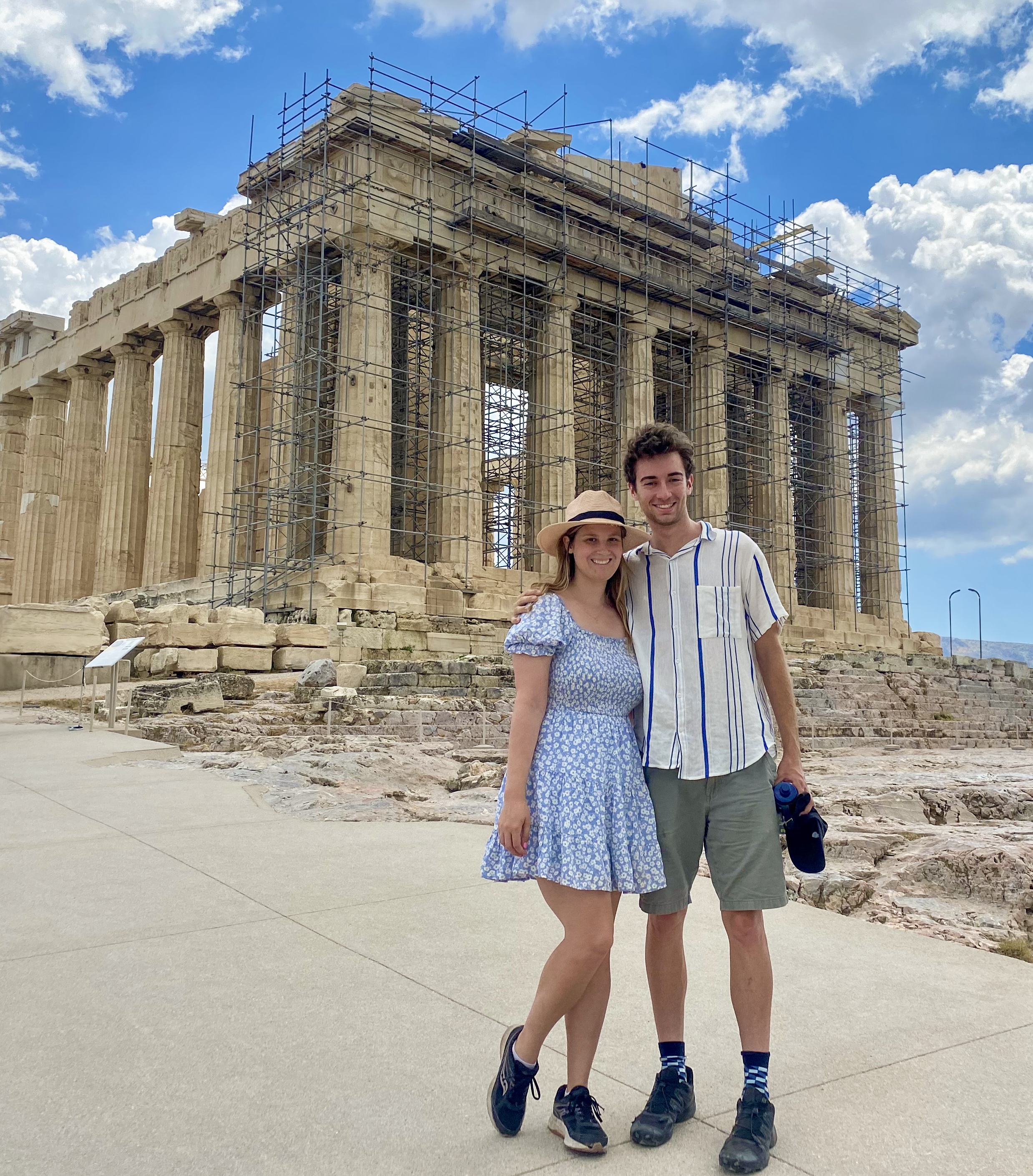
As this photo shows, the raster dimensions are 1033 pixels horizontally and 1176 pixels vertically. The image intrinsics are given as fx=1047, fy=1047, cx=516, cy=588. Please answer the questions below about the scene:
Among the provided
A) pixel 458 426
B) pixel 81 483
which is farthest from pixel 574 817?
pixel 81 483

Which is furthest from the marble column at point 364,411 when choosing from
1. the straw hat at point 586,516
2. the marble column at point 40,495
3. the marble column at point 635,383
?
the straw hat at point 586,516

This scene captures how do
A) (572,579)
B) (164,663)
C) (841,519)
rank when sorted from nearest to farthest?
1. (572,579)
2. (164,663)
3. (841,519)

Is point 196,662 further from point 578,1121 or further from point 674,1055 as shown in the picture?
point 578,1121

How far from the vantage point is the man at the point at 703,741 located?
2.67m

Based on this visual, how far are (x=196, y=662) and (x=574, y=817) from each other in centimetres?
1603

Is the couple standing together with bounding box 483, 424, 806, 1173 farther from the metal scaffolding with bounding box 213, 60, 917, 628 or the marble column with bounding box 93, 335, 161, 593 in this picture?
the marble column with bounding box 93, 335, 161, 593

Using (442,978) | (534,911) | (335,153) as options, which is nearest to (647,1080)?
(442,978)

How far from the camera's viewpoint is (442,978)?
3.59m

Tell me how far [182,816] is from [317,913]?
2.57 m

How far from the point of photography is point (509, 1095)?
2498 millimetres

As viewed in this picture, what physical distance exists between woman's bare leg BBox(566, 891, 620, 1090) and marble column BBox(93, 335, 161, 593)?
2816 centimetres

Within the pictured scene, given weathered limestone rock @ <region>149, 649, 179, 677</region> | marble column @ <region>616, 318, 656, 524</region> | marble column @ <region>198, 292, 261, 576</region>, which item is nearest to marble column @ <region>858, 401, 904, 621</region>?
marble column @ <region>616, 318, 656, 524</region>

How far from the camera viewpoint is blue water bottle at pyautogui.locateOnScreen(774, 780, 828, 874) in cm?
282

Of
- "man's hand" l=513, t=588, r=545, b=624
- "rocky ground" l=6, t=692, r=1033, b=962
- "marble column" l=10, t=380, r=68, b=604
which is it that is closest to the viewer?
"man's hand" l=513, t=588, r=545, b=624
